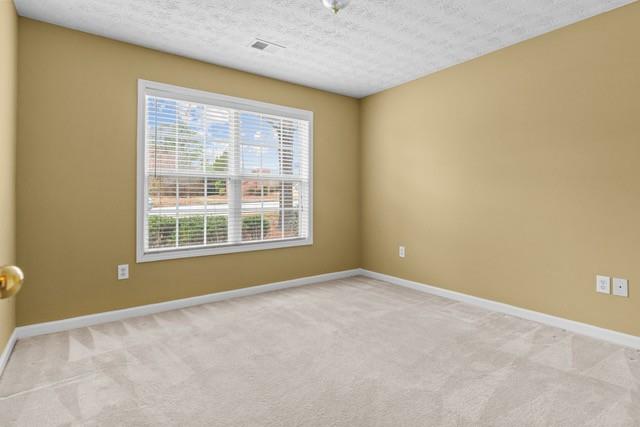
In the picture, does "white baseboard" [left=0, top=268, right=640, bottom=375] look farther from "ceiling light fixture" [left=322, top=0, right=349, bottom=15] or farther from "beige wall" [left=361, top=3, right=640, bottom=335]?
"ceiling light fixture" [left=322, top=0, right=349, bottom=15]

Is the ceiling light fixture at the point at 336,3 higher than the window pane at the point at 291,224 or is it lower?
higher

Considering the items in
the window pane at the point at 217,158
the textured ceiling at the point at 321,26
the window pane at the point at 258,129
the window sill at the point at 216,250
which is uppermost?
the textured ceiling at the point at 321,26

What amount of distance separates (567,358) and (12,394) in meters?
3.32

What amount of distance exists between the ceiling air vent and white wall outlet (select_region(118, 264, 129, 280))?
227 cm

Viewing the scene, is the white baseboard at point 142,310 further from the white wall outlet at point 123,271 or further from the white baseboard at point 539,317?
the white baseboard at point 539,317

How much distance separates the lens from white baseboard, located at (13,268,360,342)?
2.73 meters

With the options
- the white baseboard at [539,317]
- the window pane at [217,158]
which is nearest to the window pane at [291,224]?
the window pane at [217,158]

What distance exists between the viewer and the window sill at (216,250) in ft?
10.7

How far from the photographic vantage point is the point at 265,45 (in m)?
3.17

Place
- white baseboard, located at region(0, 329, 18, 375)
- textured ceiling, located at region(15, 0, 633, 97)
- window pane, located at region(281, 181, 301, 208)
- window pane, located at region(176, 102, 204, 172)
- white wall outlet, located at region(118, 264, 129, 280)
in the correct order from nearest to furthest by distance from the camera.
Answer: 1. white baseboard, located at region(0, 329, 18, 375)
2. textured ceiling, located at region(15, 0, 633, 97)
3. white wall outlet, located at region(118, 264, 129, 280)
4. window pane, located at region(176, 102, 204, 172)
5. window pane, located at region(281, 181, 301, 208)

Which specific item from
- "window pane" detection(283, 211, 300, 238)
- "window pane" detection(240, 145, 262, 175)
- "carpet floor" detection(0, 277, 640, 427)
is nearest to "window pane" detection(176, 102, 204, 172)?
"window pane" detection(240, 145, 262, 175)

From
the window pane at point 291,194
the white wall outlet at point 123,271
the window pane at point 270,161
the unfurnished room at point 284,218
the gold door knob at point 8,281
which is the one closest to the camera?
the gold door knob at point 8,281

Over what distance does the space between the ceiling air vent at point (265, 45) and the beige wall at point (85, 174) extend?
0.65 m

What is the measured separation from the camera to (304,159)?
4.41m
